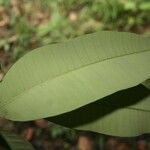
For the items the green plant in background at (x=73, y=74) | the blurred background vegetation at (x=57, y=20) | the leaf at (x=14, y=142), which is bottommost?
the leaf at (x=14, y=142)

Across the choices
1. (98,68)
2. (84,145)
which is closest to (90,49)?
(98,68)

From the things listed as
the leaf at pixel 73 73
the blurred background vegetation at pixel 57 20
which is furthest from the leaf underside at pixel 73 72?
the blurred background vegetation at pixel 57 20

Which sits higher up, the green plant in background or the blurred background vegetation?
the blurred background vegetation

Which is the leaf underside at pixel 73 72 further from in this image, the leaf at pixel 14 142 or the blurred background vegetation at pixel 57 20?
the blurred background vegetation at pixel 57 20

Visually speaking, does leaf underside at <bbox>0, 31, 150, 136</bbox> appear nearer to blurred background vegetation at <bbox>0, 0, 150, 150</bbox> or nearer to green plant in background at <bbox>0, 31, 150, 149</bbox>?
green plant in background at <bbox>0, 31, 150, 149</bbox>

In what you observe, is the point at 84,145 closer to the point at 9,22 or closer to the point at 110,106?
the point at 9,22

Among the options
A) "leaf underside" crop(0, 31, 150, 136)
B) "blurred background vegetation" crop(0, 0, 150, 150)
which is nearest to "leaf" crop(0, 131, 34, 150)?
"leaf underside" crop(0, 31, 150, 136)
